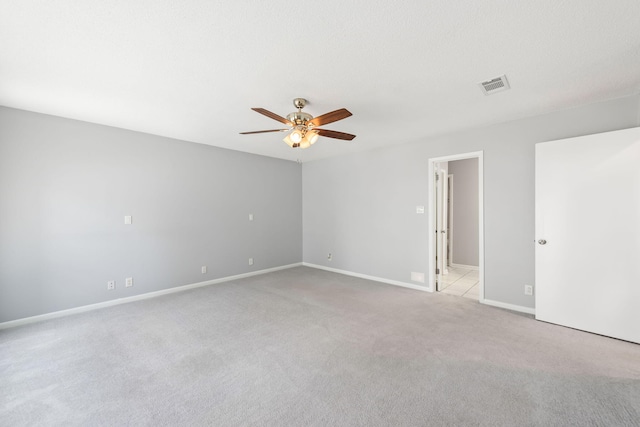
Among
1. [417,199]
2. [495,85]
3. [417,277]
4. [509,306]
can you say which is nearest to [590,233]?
[509,306]

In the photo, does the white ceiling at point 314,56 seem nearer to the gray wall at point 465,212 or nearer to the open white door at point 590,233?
the open white door at point 590,233

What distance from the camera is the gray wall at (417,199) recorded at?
328 cm

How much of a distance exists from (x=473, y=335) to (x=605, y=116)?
110 inches

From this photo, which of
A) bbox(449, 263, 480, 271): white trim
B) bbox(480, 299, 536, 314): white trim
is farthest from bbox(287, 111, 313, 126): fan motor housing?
bbox(449, 263, 480, 271): white trim

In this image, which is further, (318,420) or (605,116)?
(605,116)

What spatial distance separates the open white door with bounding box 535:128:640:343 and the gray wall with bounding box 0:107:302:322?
4617 mm

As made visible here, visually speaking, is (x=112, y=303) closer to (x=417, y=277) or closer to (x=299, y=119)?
(x=299, y=119)

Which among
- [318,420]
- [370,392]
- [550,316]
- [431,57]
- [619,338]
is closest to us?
[318,420]

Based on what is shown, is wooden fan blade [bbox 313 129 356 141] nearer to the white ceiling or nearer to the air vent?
the white ceiling

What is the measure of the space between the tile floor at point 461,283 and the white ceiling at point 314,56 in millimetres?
2648

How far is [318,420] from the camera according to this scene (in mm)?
1640

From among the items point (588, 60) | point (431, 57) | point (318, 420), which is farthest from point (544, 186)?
point (318, 420)

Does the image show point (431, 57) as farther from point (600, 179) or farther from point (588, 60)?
point (600, 179)

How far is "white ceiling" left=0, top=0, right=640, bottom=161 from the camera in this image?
160 cm
